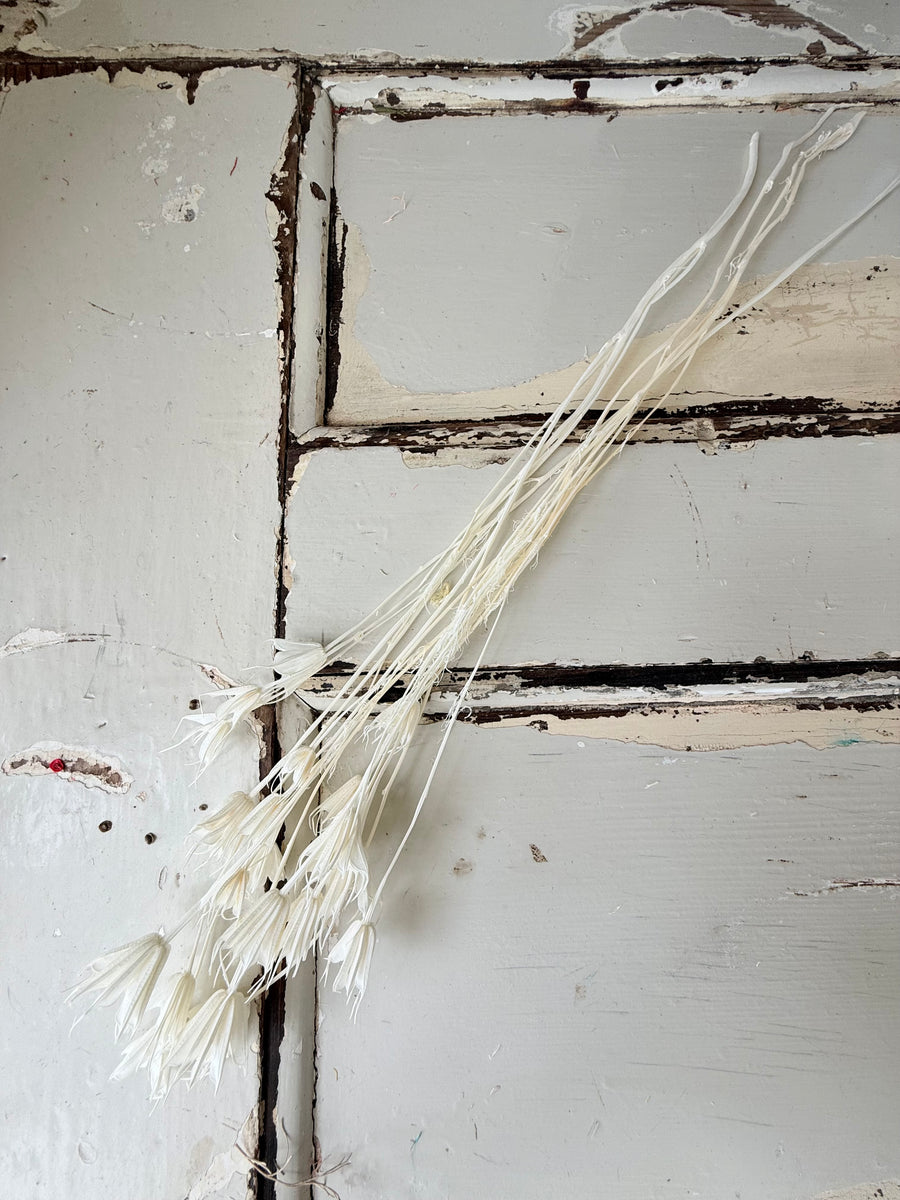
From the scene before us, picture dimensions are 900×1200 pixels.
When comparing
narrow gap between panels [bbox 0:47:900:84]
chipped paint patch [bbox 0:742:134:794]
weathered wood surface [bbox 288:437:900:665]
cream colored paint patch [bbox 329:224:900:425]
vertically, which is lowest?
chipped paint patch [bbox 0:742:134:794]

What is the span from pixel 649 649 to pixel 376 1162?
0.46 meters

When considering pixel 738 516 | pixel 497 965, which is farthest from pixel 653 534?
pixel 497 965

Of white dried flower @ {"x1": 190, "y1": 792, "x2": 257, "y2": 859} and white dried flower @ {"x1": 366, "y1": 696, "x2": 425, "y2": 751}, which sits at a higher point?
white dried flower @ {"x1": 366, "y1": 696, "x2": 425, "y2": 751}

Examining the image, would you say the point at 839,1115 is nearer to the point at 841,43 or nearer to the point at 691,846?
the point at 691,846

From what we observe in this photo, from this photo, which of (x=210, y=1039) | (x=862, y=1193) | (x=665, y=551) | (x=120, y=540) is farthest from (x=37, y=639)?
(x=862, y=1193)

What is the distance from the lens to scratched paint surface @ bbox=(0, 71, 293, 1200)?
569mm

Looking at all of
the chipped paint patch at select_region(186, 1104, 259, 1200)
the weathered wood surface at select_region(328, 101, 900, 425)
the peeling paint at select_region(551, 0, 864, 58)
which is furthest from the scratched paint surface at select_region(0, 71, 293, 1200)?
the peeling paint at select_region(551, 0, 864, 58)

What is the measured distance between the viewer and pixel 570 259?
2.20 feet

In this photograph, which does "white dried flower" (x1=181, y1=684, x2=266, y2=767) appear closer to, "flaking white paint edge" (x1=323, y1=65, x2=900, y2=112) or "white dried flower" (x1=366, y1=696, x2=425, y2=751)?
"white dried flower" (x1=366, y1=696, x2=425, y2=751)

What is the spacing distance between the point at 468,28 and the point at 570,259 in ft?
0.81

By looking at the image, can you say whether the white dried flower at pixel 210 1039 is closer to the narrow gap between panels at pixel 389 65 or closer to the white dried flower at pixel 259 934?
the white dried flower at pixel 259 934

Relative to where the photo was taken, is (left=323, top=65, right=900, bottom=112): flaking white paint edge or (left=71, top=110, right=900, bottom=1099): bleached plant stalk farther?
(left=323, top=65, right=900, bottom=112): flaking white paint edge

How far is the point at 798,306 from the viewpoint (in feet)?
2.17

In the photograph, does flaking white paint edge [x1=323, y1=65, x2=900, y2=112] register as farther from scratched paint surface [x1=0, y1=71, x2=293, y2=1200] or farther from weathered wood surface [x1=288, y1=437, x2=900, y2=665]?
weathered wood surface [x1=288, y1=437, x2=900, y2=665]
